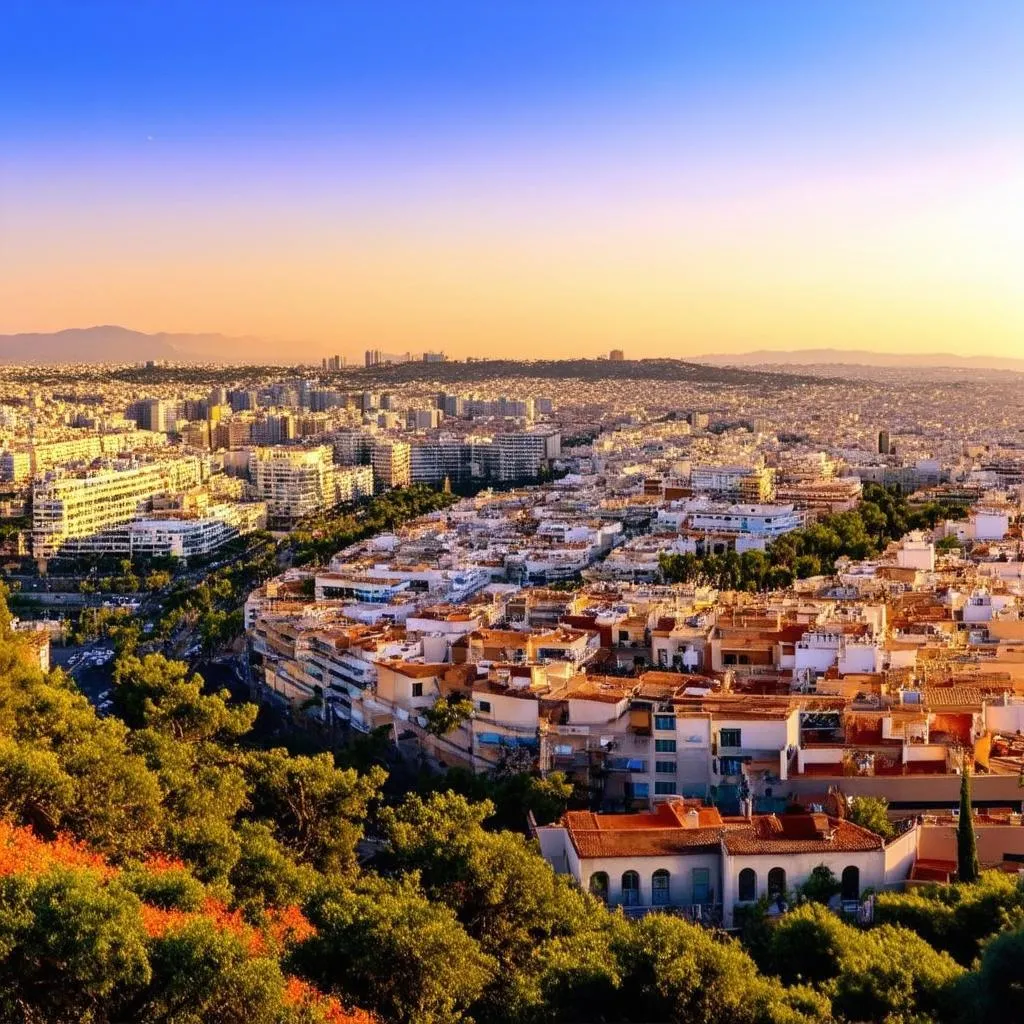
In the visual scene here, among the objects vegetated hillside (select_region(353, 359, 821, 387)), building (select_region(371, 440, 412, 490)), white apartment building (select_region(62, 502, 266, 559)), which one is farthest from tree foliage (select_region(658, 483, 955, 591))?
vegetated hillside (select_region(353, 359, 821, 387))

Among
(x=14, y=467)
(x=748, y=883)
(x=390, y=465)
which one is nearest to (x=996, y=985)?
(x=748, y=883)

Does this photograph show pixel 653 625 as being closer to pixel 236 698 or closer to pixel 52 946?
pixel 236 698

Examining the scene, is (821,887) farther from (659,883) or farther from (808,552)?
(808,552)

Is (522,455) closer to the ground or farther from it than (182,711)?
farther from it

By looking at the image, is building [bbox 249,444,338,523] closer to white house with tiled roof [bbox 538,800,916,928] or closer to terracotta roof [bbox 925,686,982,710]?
terracotta roof [bbox 925,686,982,710]

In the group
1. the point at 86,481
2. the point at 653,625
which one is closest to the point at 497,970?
the point at 653,625

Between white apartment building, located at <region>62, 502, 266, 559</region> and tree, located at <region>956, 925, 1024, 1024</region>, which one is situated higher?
tree, located at <region>956, 925, 1024, 1024</region>

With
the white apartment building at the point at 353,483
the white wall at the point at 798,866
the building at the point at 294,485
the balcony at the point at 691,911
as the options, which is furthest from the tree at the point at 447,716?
the white apartment building at the point at 353,483
